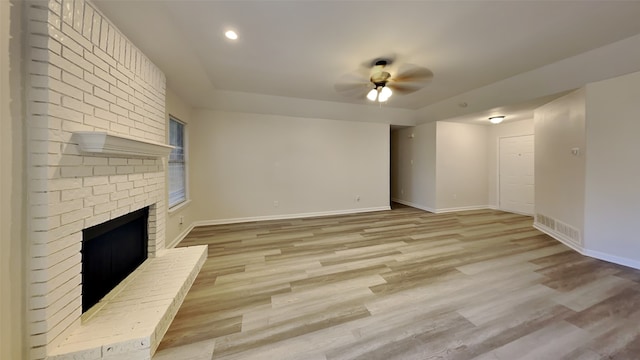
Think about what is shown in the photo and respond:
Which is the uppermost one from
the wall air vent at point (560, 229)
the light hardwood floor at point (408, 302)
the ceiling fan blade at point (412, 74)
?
the ceiling fan blade at point (412, 74)

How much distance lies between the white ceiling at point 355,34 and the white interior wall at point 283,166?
1.34m

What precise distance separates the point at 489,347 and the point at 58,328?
274 centimetres

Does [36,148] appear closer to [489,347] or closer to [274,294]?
[274,294]

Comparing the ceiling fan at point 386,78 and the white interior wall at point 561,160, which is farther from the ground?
the ceiling fan at point 386,78

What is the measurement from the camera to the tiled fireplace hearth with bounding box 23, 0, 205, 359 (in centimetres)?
121

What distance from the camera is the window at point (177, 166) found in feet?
11.8

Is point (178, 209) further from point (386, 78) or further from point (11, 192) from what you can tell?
point (386, 78)

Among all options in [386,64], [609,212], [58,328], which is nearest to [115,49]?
[58,328]

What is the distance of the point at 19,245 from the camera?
3.80 ft

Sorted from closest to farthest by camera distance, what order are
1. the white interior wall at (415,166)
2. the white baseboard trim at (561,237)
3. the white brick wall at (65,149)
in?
the white brick wall at (65,149) < the white baseboard trim at (561,237) < the white interior wall at (415,166)

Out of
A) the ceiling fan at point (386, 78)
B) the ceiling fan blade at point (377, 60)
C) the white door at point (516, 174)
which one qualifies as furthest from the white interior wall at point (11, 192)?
the white door at point (516, 174)

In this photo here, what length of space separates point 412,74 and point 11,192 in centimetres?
363

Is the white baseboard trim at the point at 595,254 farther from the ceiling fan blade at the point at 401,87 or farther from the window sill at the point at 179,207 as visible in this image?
the window sill at the point at 179,207

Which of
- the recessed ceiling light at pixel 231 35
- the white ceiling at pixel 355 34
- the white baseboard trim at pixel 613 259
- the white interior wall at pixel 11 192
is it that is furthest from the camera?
the white baseboard trim at pixel 613 259
